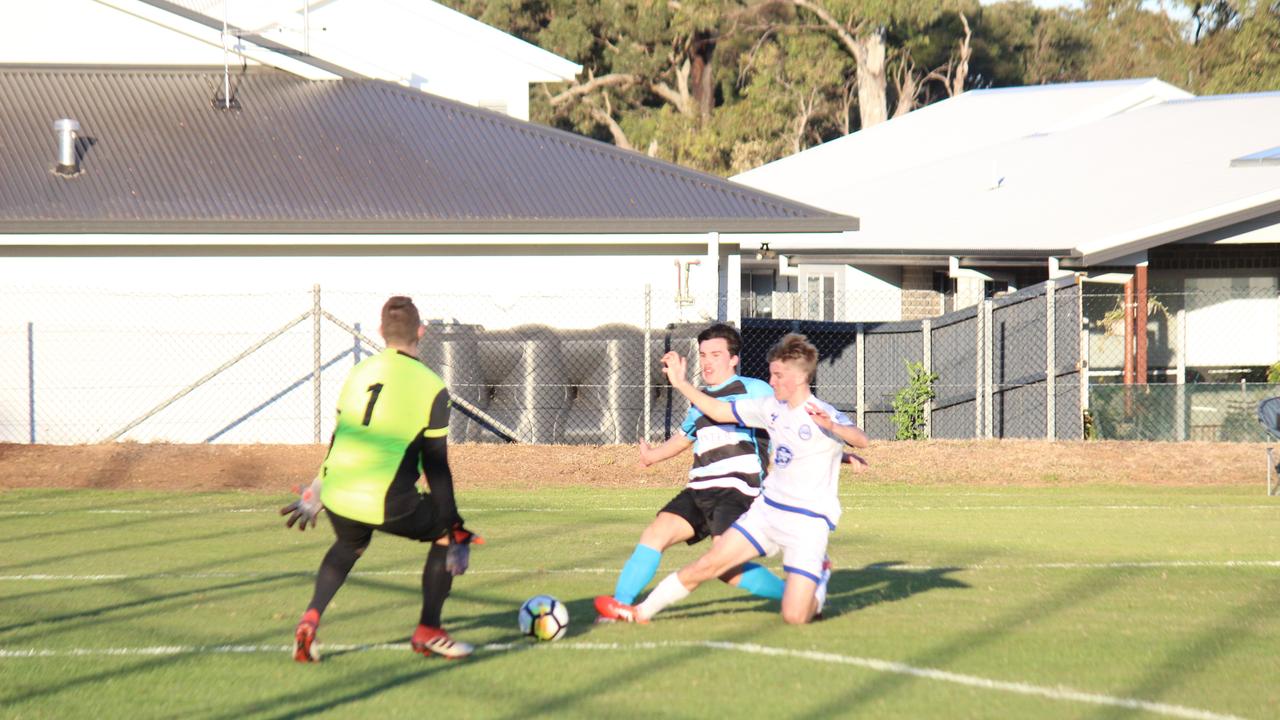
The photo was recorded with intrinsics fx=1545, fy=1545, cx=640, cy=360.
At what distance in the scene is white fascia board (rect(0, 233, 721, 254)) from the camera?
19219 mm

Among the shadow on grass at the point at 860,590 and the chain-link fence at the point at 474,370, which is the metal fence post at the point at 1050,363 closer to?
the chain-link fence at the point at 474,370

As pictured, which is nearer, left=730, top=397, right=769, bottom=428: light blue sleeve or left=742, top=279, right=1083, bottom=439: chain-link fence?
left=730, top=397, right=769, bottom=428: light blue sleeve

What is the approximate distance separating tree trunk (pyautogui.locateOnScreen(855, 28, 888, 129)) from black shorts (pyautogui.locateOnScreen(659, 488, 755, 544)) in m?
40.4

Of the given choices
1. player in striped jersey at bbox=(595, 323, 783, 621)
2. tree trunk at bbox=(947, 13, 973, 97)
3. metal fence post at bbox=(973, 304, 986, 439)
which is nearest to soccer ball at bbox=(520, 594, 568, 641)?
player in striped jersey at bbox=(595, 323, 783, 621)

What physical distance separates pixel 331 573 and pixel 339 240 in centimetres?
1323

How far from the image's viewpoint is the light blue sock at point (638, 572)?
7.83 meters

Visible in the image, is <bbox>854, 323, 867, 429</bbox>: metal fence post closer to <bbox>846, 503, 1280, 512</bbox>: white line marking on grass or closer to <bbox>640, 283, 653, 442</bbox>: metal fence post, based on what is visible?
<bbox>640, 283, 653, 442</bbox>: metal fence post

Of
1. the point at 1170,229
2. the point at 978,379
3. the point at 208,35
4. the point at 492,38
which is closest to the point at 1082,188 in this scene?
the point at 1170,229

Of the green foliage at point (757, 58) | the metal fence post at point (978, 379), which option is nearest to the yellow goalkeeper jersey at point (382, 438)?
the metal fence post at point (978, 379)

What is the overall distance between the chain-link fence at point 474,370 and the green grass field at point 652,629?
6039mm

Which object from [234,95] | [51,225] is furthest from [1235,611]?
[234,95]

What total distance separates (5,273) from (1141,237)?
1468 cm

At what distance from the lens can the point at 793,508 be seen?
7641 millimetres

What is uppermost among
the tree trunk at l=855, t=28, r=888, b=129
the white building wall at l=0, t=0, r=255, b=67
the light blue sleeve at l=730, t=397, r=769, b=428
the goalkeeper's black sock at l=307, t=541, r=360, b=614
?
the tree trunk at l=855, t=28, r=888, b=129
